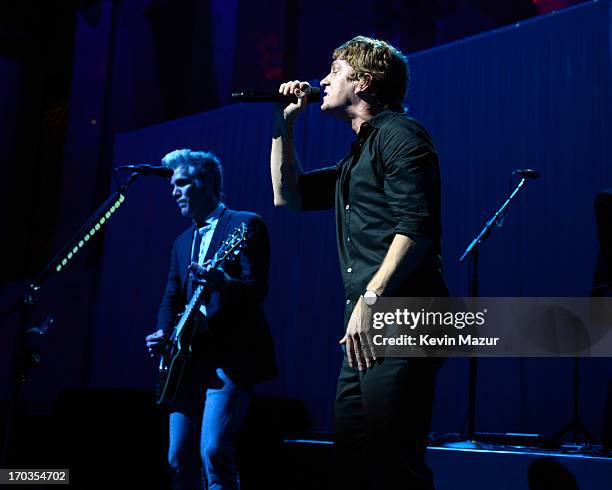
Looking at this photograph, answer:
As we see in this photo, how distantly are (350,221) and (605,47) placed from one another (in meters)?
4.10

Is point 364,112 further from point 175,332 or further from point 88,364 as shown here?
point 88,364

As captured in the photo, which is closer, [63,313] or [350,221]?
[350,221]

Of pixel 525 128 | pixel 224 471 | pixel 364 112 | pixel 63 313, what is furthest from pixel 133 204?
pixel 364 112

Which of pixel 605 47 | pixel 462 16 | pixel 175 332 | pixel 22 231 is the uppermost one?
pixel 462 16

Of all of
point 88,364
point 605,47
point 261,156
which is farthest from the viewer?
point 88,364

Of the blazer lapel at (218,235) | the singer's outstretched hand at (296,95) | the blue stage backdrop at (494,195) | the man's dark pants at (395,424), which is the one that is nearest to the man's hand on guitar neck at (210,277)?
the blazer lapel at (218,235)

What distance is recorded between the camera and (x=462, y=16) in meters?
9.19

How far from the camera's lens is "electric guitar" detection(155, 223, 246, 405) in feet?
9.62

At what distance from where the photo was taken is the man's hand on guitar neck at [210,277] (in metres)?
2.85

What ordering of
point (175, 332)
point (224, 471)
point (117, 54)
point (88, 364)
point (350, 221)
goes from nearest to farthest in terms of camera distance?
point (350, 221) → point (224, 471) → point (175, 332) → point (88, 364) → point (117, 54)

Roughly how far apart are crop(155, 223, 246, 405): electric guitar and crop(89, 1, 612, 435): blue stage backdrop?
2.91 m

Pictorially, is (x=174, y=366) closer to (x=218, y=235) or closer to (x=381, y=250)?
(x=218, y=235)

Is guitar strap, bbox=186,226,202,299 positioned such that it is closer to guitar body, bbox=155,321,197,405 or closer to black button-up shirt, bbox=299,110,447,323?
guitar body, bbox=155,321,197,405

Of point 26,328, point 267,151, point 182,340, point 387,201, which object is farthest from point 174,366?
point 267,151
